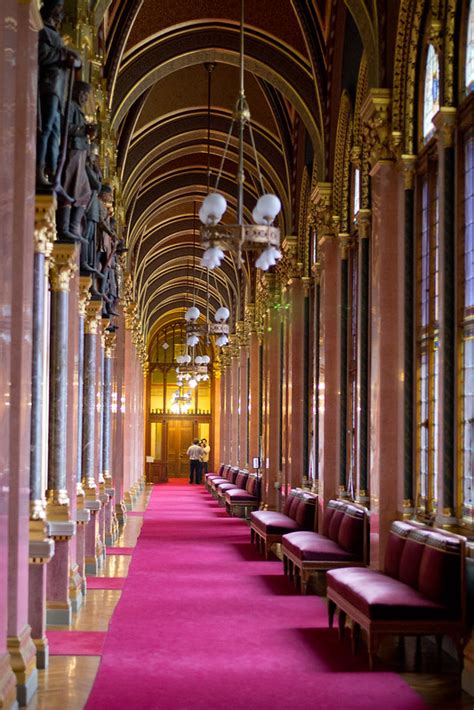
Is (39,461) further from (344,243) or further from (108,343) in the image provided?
(108,343)

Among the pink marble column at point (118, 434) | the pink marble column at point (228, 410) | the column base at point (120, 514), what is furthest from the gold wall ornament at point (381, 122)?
the pink marble column at point (228, 410)

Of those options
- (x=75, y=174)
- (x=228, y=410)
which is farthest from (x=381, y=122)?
(x=228, y=410)

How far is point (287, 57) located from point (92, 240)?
19.5ft

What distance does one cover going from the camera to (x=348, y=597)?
834cm

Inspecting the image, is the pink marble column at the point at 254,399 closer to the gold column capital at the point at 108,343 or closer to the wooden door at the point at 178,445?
the gold column capital at the point at 108,343

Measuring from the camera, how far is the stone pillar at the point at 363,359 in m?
12.3

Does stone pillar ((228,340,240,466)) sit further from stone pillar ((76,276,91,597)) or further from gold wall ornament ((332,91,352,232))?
stone pillar ((76,276,91,597))

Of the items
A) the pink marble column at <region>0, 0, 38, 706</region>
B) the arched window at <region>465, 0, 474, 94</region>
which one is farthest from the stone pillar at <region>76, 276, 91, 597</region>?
the arched window at <region>465, 0, 474, 94</region>

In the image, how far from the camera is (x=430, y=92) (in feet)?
33.3

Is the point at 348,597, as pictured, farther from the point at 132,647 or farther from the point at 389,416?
the point at 389,416

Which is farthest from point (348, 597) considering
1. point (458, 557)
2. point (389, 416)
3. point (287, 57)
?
point (287, 57)

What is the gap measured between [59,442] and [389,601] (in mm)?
3585

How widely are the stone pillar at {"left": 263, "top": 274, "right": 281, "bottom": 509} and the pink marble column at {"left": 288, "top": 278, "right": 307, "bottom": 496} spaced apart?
2.15 meters

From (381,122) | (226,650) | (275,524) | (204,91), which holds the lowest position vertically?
(226,650)
